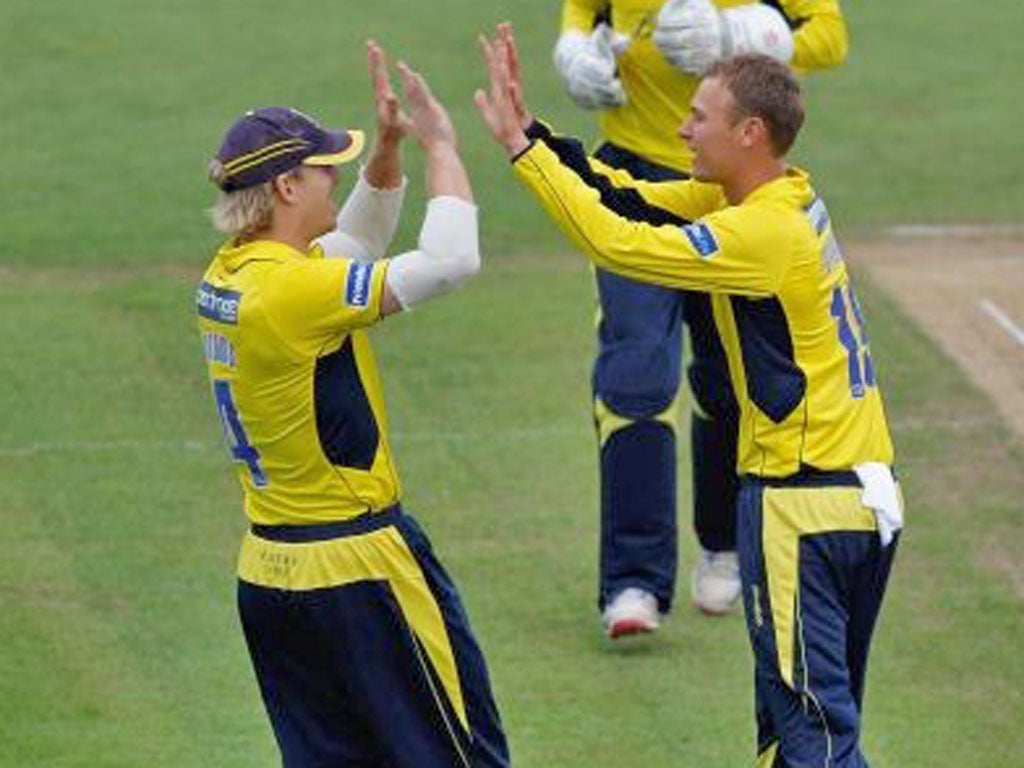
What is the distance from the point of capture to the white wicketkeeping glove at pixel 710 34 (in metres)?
10.3

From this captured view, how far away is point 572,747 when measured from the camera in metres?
9.38

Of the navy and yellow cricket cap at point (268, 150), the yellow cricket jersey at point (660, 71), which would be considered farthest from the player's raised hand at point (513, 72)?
the yellow cricket jersey at point (660, 71)

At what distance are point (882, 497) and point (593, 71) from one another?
275 cm

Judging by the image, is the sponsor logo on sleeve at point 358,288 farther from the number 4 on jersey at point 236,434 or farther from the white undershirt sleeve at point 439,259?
the number 4 on jersey at point 236,434

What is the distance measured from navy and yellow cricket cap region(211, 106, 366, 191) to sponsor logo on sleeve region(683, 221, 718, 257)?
911 mm

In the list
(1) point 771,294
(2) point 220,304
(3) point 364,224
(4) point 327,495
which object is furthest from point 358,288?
(1) point 771,294

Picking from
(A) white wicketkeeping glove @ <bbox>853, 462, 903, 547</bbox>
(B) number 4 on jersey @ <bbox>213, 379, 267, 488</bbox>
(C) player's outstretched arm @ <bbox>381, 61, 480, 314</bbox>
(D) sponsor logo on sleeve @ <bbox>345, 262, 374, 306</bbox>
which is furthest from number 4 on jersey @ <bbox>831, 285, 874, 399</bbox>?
(B) number 4 on jersey @ <bbox>213, 379, 267, 488</bbox>

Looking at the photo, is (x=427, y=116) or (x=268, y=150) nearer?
(x=268, y=150)

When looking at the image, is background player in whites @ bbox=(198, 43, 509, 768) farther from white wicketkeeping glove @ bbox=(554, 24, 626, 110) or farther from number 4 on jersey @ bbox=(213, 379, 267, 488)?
white wicketkeeping glove @ bbox=(554, 24, 626, 110)

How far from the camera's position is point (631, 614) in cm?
1013

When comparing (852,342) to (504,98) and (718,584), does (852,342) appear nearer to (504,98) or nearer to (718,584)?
(504,98)

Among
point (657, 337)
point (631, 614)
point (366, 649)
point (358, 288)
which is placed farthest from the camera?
point (657, 337)

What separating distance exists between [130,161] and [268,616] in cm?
886

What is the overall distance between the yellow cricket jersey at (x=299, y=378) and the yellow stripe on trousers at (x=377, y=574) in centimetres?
8
